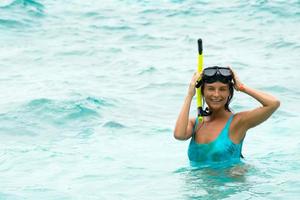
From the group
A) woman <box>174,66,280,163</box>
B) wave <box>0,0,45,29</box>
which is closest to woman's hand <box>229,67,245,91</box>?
woman <box>174,66,280,163</box>

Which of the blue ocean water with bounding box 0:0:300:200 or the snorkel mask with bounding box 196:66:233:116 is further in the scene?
the blue ocean water with bounding box 0:0:300:200

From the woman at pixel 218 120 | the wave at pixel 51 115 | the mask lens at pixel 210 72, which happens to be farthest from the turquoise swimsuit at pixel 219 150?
the wave at pixel 51 115

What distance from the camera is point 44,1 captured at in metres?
24.0

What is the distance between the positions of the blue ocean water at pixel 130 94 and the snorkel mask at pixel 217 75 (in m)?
0.92

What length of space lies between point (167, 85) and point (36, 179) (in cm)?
562

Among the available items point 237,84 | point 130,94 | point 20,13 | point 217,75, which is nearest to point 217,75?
point 217,75

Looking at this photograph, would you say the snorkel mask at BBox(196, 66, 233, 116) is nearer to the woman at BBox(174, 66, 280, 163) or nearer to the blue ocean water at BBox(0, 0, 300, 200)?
the woman at BBox(174, 66, 280, 163)

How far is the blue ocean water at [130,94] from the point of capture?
7388 millimetres

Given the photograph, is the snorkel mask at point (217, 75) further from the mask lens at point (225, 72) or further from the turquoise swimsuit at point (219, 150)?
the turquoise swimsuit at point (219, 150)

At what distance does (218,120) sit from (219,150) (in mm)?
294

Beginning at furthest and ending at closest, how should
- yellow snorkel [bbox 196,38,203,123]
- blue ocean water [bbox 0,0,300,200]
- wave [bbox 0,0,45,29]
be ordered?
wave [bbox 0,0,45,29]
blue ocean water [bbox 0,0,300,200]
yellow snorkel [bbox 196,38,203,123]

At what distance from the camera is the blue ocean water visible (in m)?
7.39

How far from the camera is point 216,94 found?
22.8ft

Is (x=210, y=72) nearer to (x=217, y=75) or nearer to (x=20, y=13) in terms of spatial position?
(x=217, y=75)
